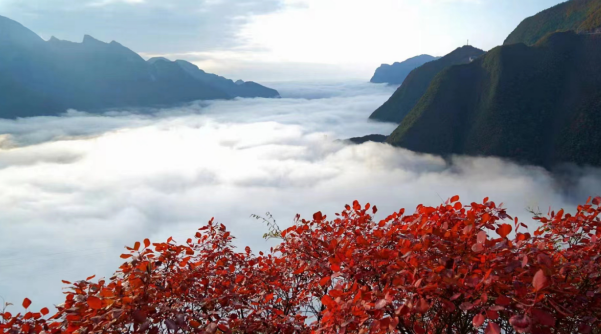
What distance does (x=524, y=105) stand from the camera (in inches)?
4272

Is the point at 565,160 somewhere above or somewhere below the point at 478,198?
above

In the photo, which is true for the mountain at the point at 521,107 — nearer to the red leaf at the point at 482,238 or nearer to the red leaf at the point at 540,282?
the red leaf at the point at 482,238

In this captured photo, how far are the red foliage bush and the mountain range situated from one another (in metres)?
117

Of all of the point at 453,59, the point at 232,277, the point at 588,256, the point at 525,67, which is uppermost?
the point at 453,59

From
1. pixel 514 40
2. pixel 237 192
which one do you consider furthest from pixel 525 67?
pixel 237 192

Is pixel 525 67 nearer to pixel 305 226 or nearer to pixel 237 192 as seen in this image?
A: pixel 237 192

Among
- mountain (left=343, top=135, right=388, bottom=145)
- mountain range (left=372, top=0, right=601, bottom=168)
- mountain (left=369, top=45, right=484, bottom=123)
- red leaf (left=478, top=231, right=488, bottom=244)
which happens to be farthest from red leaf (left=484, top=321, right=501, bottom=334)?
mountain (left=369, top=45, right=484, bottom=123)

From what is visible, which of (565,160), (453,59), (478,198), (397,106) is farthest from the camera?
(397,106)

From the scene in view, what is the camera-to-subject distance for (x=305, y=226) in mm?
6141

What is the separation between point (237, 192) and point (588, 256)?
16037 cm

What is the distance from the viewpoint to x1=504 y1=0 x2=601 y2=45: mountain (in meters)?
118

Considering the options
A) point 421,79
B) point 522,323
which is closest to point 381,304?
point 522,323

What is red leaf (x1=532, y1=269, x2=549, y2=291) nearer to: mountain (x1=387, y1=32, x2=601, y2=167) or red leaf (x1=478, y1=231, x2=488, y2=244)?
red leaf (x1=478, y1=231, x2=488, y2=244)

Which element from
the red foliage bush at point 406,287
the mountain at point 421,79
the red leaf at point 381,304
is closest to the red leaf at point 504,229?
the red foliage bush at point 406,287
